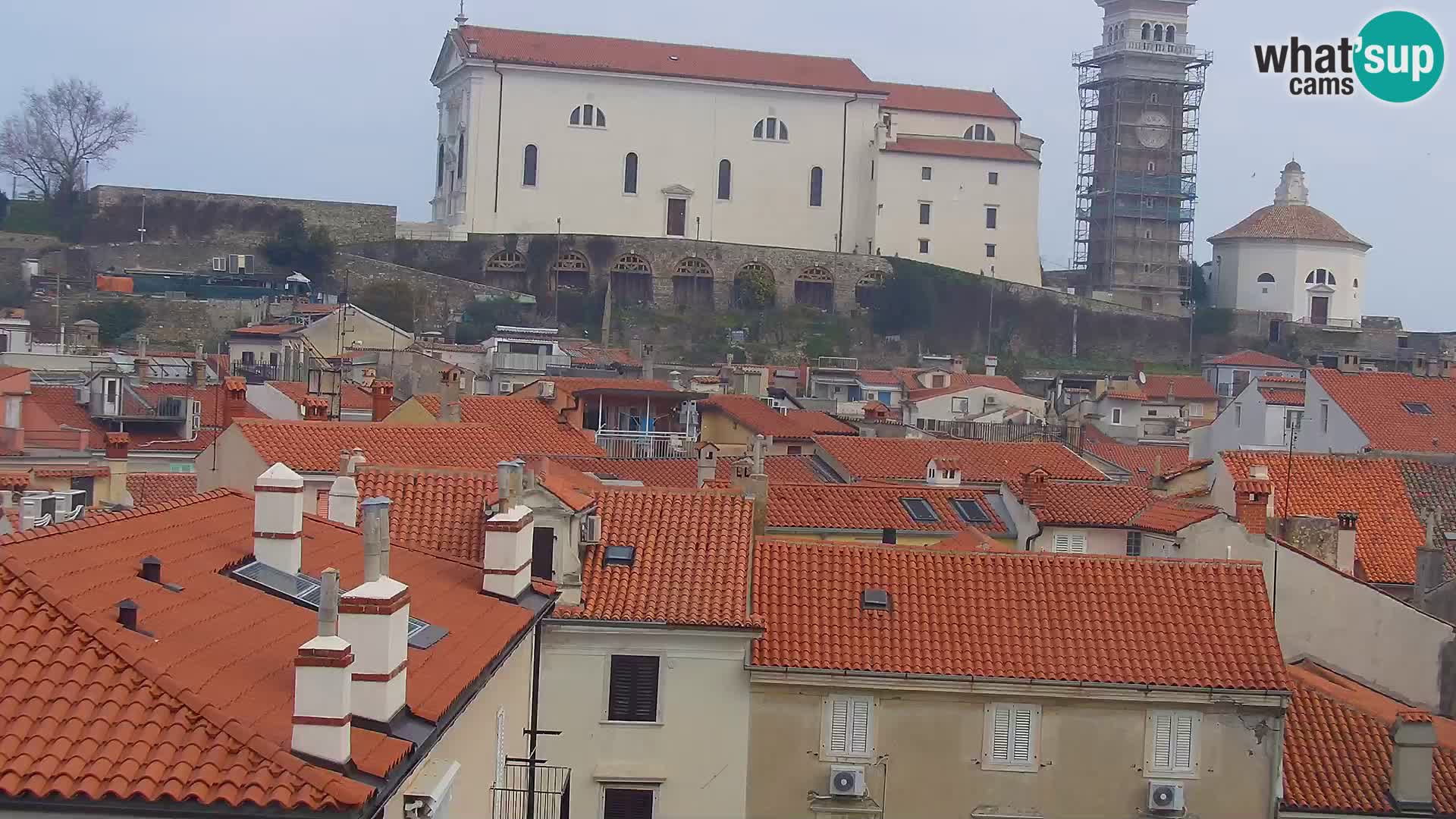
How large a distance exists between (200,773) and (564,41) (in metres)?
82.4

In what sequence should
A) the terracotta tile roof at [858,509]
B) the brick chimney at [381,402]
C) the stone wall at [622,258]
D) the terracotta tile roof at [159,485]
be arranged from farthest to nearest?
the stone wall at [622,258] → the brick chimney at [381,402] → the terracotta tile roof at [159,485] → the terracotta tile roof at [858,509]

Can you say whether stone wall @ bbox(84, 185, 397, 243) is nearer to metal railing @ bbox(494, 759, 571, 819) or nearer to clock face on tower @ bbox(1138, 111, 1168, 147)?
clock face on tower @ bbox(1138, 111, 1168, 147)

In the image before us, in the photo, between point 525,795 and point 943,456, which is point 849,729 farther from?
point 943,456

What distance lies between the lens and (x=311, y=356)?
5012cm

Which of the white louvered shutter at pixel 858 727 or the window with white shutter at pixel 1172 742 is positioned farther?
the window with white shutter at pixel 1172 742

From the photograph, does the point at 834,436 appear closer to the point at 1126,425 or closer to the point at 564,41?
the point at 1126,425

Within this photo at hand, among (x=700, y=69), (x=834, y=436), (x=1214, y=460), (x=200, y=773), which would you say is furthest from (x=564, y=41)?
(x=200, y=773)

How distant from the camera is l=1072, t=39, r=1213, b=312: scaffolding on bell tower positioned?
295ft

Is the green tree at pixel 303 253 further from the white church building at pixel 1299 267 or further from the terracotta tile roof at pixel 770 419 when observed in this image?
the white church building at pixel 1299 267

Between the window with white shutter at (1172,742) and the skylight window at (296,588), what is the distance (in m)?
7.33

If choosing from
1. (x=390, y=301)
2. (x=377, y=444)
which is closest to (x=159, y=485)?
(x=377, y=444)

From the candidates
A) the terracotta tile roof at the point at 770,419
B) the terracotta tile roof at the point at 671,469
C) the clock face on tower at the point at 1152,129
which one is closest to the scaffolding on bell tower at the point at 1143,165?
the clock face on tower at the point at 1152,129

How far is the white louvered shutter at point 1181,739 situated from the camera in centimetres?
1536

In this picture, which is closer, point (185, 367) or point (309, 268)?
point (185, 367)
